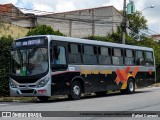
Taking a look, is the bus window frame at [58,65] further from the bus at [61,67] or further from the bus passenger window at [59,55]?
the bus passenger window at [59,55]

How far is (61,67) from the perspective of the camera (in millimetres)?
19109

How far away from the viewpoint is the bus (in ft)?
60.7

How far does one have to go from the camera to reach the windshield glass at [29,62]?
730 inches

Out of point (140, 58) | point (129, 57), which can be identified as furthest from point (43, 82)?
point (140, 58)

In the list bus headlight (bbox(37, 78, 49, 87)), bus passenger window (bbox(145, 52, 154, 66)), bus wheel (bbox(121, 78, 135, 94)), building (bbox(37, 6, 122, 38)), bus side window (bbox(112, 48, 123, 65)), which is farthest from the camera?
building (bbox(37, 6, 122, 38))

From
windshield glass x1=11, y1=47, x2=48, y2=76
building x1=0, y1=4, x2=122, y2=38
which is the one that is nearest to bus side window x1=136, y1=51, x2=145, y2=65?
windshield glass x1=11, y1=47, x2=48, y2=76

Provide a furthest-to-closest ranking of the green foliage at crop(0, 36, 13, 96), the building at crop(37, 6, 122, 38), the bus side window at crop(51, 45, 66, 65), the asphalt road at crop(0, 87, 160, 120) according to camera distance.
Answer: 1. the building at crop(37, 6, 122, 38)
2. the green foliage at crop(0, 36, 13, 96)
3. the bus side window at crop(51, 45, 66, 65)
4. the asphalt road at crop(0, 87, 160, 120)

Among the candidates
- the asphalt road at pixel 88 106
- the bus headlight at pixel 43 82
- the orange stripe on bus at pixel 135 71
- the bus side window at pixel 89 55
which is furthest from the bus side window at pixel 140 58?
the bus headlight at pixel 43 82

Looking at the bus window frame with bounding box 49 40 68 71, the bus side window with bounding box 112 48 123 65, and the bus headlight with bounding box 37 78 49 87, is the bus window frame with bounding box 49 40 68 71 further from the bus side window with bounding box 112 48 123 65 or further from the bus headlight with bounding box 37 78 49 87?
the bus side window with bounding box 112 48 123 65

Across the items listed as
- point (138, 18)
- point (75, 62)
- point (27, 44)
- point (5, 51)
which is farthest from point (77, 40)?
point (138, 18)

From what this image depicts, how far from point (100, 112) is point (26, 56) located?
6512 millimetres

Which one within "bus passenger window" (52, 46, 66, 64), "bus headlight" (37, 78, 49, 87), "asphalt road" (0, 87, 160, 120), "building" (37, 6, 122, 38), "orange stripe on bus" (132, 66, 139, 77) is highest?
"building" (37, 6, 122, 38)

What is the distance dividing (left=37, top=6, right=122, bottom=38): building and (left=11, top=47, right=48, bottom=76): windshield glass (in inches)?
1403

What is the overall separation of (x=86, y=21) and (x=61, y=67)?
36833mm
